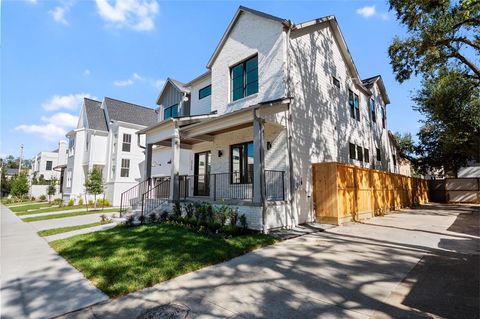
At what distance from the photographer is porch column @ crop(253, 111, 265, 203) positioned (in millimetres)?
8469

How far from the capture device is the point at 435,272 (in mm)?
4699

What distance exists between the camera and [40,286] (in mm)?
4582

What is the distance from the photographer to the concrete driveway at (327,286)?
3.41 m

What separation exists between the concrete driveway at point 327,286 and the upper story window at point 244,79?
7664mm

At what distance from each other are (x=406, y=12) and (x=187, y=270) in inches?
533

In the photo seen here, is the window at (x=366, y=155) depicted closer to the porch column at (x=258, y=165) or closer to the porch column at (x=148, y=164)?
the porch column at (x=258, y=165)

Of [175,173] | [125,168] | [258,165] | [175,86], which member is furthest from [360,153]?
[125,168]

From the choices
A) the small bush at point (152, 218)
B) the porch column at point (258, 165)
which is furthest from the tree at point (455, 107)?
the small bush at point (152, 218)

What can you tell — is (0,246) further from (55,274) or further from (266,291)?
(266,291)

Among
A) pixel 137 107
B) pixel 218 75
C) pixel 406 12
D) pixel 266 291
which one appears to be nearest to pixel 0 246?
pixel 266 291

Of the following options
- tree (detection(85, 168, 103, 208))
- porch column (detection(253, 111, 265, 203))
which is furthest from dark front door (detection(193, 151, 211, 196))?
tree (detection(85, 168, 103, 208))

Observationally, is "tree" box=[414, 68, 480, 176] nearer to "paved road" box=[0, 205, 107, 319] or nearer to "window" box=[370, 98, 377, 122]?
"window" box=[370, 98, 377, 122]

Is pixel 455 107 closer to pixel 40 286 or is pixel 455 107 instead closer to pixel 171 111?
pixel 171 111

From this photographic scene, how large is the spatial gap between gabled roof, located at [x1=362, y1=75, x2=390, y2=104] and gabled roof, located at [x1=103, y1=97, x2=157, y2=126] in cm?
2015
